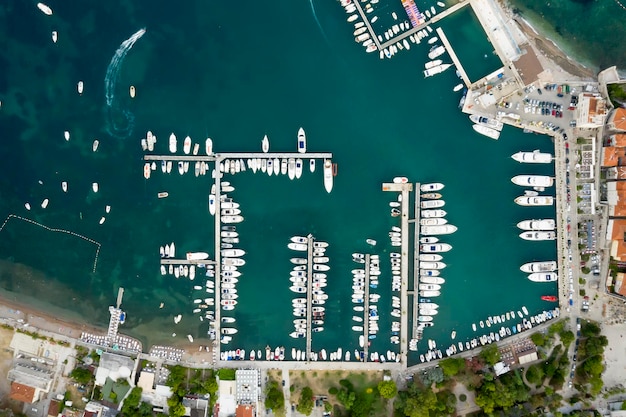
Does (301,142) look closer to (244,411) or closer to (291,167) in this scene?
(291,167)

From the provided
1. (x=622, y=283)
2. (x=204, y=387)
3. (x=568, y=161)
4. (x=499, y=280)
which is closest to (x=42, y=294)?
(x=204, y=387)

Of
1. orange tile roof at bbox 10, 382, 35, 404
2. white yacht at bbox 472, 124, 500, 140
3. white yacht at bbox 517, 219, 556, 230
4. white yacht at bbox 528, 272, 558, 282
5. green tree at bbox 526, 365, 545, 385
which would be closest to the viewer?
green tree at bbox 526, 365, 545, 385

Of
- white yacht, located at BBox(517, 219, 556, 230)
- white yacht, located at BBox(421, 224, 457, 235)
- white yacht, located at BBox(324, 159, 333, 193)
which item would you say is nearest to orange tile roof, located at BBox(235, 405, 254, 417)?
white yacht, located at BBox(324, 159, 333, 193)

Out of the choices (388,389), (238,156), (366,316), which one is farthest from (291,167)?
(388,389)

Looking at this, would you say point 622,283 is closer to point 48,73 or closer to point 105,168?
point 105,168

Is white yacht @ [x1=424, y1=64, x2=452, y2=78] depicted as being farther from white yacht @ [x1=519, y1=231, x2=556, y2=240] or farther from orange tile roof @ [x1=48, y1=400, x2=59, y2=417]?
orange tile roof @ [x1=48, y1=400, x2=59, y2=417]
